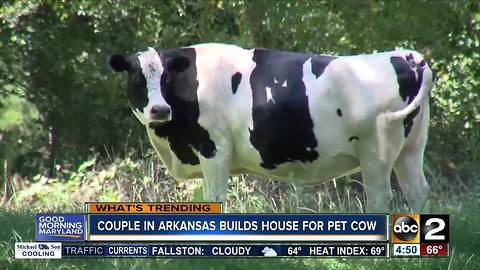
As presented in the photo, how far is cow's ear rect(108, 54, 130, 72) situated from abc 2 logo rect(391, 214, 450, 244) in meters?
2.45

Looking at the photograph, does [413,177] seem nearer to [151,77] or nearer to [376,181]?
[376,181]

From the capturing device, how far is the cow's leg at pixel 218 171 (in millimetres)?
7004

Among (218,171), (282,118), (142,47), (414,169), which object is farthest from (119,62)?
(142,47)

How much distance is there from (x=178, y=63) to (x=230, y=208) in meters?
1.42

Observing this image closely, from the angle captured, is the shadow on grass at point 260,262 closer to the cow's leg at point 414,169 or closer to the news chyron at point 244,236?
the news chyron at point 244,236

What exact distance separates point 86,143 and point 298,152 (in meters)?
11.3

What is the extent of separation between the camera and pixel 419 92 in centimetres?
694

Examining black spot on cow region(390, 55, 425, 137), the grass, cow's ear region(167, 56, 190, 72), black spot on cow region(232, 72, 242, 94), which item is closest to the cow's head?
cow's ear region(167, 56, 190, 72)

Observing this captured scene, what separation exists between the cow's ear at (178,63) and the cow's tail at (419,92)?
1628 millimetres

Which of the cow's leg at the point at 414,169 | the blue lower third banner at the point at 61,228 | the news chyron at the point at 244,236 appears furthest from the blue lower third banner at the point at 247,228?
the cow's leg at the point at 414,169

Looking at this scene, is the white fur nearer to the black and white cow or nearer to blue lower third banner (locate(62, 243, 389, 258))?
the black and white cow

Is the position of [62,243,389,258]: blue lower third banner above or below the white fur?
below

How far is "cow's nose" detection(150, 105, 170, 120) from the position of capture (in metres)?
6.87

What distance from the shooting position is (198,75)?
23.5 ft
